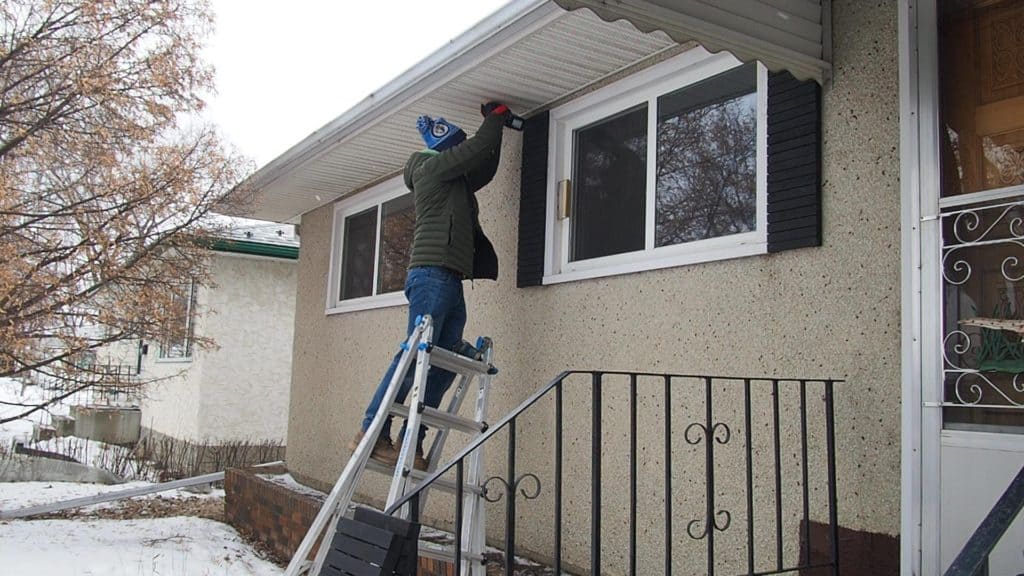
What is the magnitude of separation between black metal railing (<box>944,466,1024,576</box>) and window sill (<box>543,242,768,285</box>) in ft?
5.49

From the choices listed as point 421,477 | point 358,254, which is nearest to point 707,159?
point 421,477

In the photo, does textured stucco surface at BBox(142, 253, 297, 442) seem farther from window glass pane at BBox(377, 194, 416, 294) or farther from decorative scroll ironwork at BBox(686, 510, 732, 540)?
decorative scroll ironwork at BBox(686, 510, 732, 540)

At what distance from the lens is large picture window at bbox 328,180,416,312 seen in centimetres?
653

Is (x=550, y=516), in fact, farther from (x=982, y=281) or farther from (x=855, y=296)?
(x=982, y=281)

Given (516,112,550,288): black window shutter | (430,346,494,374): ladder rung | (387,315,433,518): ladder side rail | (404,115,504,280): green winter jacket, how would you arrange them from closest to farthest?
(387,315,433,518): ladder side rail, (430,346,494,374): ladder rung, (404,115,504,280): green winter jacket, (516,112,550,288): black window shutter

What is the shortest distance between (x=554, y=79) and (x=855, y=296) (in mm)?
2081

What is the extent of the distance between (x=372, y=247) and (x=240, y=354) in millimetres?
5762

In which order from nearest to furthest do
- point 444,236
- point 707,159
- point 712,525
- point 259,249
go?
1. point 712,525
2. point 707,159
3. point 444,236
4. point 259,249

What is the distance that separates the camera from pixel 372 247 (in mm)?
6980

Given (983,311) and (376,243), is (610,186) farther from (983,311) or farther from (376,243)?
(376,243)

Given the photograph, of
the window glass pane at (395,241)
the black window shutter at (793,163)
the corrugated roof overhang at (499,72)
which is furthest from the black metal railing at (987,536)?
the window glass pane at (395,241)

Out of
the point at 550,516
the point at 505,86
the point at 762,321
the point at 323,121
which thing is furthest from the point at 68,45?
the point at 762,321

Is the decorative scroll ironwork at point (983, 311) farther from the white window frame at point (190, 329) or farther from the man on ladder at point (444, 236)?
the white window frame at point (190, 329)

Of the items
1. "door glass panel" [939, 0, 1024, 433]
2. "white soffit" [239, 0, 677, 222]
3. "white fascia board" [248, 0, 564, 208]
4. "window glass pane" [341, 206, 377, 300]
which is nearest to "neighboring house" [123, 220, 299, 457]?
"window glass pane" [341, 206, 377, 300]
